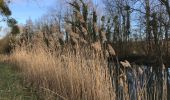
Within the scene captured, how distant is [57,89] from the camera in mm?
8445

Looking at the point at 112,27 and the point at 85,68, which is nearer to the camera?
the point at 85,68

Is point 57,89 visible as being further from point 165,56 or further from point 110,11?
point 110,11

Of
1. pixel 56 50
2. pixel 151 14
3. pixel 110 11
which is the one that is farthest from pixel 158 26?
pixel 56 50

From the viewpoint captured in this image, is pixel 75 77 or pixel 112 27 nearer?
pixel 75 77

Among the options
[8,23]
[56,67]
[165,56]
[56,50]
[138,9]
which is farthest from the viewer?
[8,23]

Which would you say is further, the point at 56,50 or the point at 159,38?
the point at 159,38

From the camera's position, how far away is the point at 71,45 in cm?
893

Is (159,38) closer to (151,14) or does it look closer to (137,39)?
(151,14)

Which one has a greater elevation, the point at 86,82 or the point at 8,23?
the point at 8,23

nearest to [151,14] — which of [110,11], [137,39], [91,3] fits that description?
[137,39]

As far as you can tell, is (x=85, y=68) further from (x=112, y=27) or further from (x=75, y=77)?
(x=112, y=27)

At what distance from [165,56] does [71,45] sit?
21853 millimetres

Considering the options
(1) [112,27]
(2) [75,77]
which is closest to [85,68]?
(2) [75,77]

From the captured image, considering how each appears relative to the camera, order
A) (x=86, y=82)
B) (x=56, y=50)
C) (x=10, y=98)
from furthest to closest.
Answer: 1. (x=56, y=50)
2. (x=10, y=98)
3. (x=86, y=82)
